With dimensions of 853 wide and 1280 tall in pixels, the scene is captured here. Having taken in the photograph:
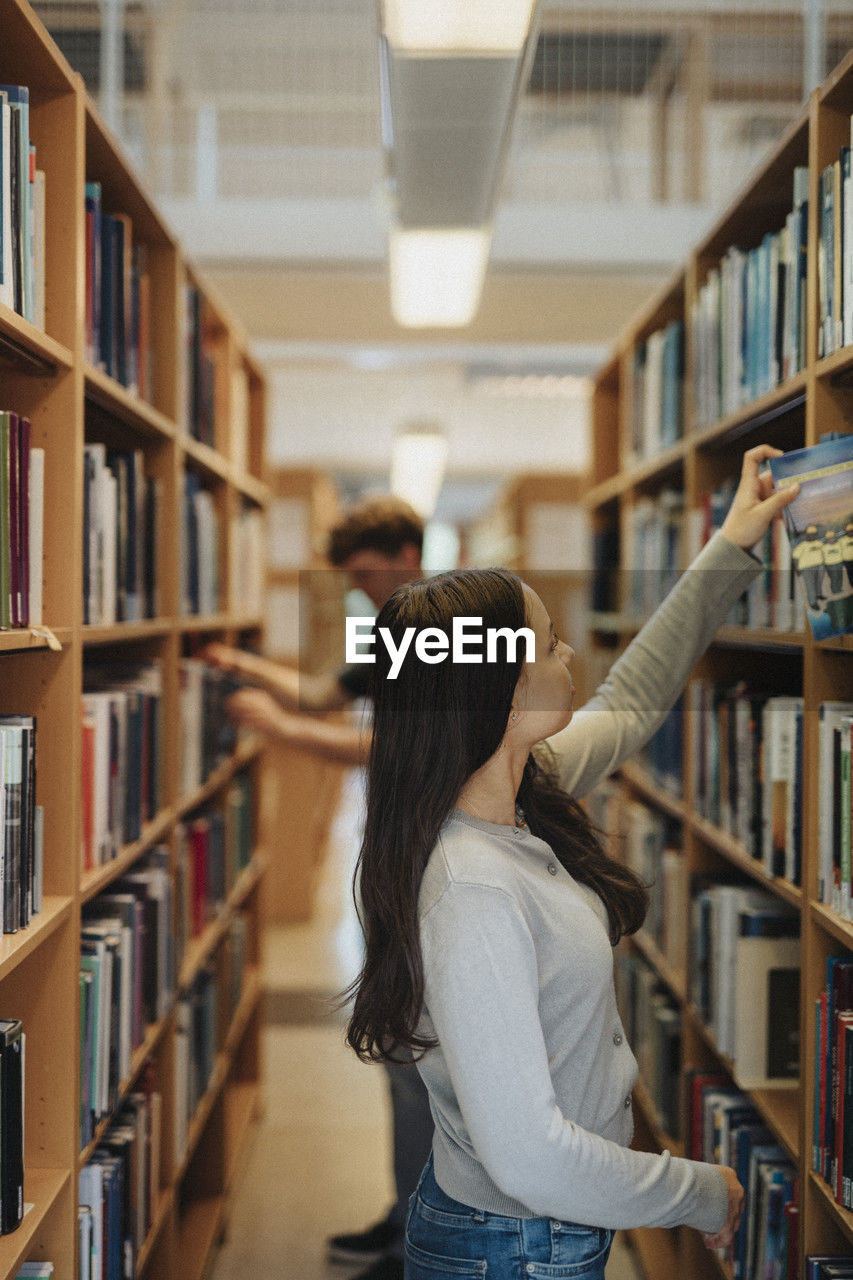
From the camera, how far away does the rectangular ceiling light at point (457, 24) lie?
1.47 m

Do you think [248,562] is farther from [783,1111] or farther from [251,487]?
[783,1111]

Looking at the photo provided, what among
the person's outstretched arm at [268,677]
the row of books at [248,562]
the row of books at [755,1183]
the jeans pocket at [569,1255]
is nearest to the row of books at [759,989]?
the row of books at [755,1183]

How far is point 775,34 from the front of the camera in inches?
160

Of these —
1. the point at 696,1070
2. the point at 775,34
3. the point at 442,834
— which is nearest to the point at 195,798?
the point at 696,1070

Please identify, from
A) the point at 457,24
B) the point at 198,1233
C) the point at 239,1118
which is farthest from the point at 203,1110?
the point at 457,24

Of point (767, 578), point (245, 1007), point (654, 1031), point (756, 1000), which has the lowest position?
point (245, 1007)

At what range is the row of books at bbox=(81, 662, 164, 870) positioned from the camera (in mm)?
1635

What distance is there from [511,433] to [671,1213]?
7465 millimetres

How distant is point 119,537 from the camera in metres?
1.82

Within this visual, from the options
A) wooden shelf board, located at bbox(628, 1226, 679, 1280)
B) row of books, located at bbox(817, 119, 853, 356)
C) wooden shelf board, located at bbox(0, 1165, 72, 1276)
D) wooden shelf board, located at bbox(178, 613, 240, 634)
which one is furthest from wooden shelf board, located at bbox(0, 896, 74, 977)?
wooden shelf board, located at bbox(628, 1226, 679, 1280)

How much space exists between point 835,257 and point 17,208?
3.30 feet

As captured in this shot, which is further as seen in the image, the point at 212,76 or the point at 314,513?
the point at 314,513

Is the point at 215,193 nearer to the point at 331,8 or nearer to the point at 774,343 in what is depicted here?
the point at 331,8

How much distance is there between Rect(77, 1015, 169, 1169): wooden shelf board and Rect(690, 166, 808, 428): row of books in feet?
4.92
